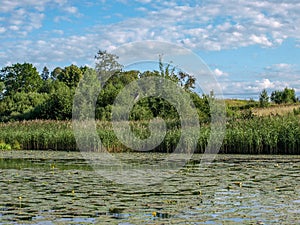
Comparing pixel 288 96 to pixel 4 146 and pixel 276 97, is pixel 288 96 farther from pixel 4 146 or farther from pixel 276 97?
pixel 4 146

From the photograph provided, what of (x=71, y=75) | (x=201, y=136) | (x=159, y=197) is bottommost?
(x=159, y=197)

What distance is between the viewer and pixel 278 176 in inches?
534

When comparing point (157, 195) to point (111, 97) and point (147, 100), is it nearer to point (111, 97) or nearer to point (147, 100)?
point (147, 100)

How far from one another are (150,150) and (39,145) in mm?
5862

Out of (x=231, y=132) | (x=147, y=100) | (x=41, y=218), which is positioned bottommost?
(x=41, y=218)

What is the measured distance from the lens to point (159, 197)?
10422 millimetres

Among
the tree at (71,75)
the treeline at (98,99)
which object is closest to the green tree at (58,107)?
the treeline at (98,99)

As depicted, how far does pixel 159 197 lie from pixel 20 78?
59.7m

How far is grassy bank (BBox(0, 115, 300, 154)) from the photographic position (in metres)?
21.1

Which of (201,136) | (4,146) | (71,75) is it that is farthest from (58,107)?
(71,75)

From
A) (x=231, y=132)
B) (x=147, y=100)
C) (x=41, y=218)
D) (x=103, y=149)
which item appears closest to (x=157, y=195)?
(x=41, y=218)

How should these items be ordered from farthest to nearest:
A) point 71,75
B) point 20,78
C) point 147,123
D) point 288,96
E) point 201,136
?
1. point 20,78
2. point 71,75
3. point 288,96
4. point 147,123
5. point 201,136

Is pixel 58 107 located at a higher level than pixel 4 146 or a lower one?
higher

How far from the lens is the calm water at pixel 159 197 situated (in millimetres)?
8344
